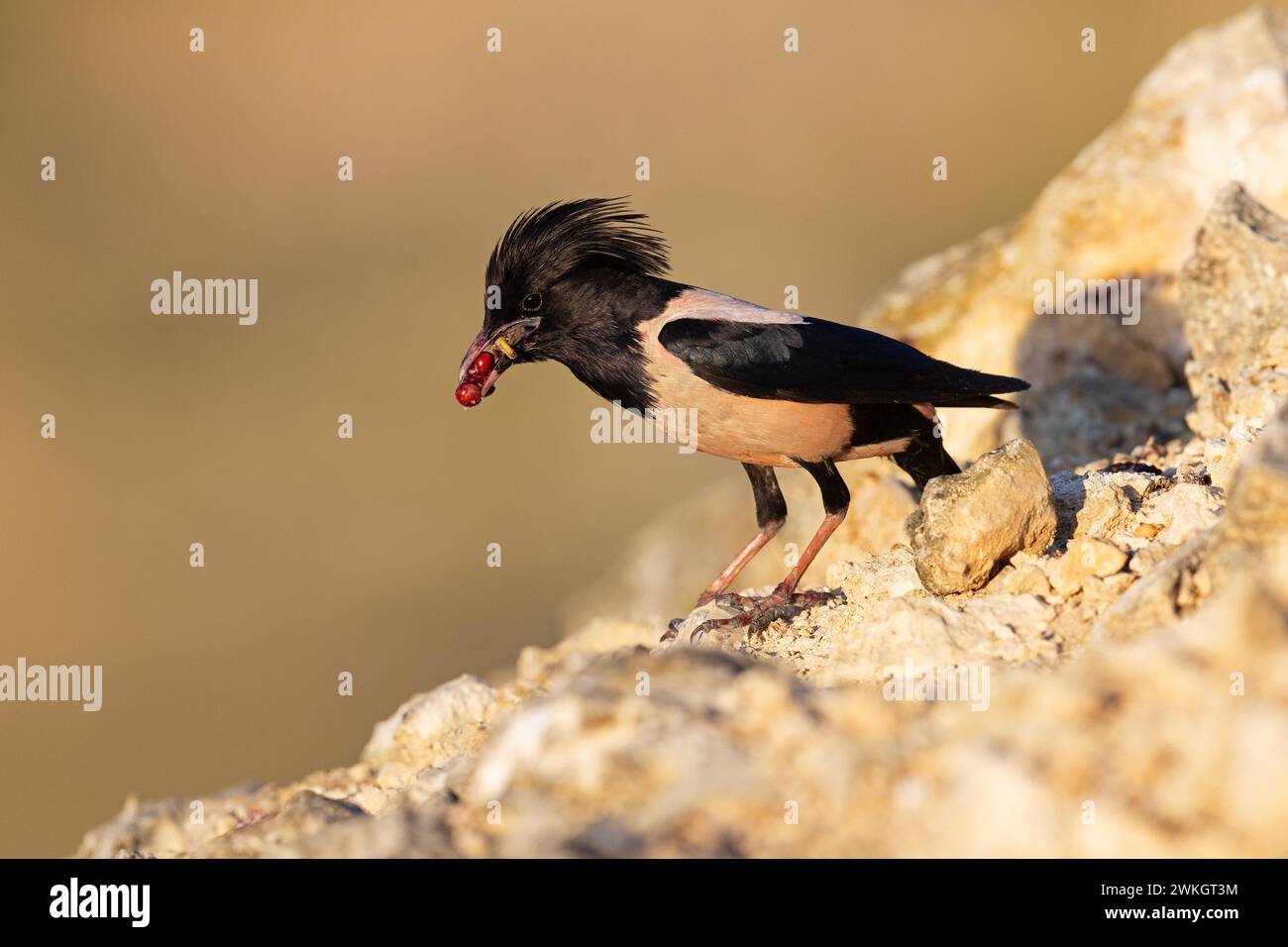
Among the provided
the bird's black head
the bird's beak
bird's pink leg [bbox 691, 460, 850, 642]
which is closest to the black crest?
the bird's black head

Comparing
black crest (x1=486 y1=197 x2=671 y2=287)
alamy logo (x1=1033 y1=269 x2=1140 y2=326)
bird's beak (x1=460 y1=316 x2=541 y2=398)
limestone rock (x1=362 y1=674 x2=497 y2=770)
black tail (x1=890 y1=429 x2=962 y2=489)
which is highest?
alamy logo (x1=1033 y1=269 x2=1140 y2=326)

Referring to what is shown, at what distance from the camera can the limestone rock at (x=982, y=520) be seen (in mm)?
4945

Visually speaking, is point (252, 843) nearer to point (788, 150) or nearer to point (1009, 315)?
point (1009, 315)

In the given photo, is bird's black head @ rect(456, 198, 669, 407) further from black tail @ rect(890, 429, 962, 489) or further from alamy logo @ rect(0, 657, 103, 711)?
alamy logo @ rect(0, 657, 103, 711)

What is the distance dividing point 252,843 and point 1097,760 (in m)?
2.74

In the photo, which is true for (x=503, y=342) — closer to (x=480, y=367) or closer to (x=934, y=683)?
(x=480, y=367)

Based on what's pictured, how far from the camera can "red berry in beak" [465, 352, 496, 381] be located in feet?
20.9

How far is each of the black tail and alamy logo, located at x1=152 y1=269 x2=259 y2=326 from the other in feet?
51.6

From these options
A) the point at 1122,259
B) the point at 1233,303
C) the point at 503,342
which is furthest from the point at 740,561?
the point at 1122,259

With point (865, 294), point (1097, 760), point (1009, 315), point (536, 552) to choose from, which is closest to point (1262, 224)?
point (1009, 315)

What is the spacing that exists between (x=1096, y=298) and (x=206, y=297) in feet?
55.2

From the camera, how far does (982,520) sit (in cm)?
494

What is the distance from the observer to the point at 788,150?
2445cm
